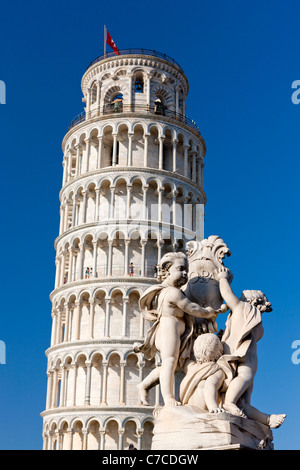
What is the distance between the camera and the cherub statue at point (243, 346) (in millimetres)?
6941

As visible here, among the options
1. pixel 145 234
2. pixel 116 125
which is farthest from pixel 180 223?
pixel 116 125

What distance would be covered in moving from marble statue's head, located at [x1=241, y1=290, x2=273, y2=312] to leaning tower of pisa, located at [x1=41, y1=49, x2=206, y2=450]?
117 ft

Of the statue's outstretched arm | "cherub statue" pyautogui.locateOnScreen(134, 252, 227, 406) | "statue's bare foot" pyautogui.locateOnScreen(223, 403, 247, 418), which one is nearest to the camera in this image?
"statue's bare foot" pyautogui.locateOnScreen(223, 403, 247, 418)

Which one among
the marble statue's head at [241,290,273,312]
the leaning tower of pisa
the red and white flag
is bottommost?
the marble statue's head at [241,290,273,312]

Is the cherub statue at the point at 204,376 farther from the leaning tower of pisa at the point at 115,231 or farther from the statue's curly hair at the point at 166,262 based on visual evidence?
the leaning tower of pisa at the point at 115,231

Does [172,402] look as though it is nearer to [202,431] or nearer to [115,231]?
[202,431]

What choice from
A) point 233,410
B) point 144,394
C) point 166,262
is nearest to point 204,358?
point 233,410

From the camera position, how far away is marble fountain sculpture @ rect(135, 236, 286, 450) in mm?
6488

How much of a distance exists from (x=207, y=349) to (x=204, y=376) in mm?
293

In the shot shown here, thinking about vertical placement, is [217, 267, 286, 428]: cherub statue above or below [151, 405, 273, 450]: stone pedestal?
above

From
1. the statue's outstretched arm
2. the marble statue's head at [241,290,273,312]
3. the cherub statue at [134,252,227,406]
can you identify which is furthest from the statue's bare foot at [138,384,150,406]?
the marble statue's head at [241,290,273,312]

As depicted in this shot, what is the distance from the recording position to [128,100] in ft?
169

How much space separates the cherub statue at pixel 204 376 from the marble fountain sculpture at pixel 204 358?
0.01 meters

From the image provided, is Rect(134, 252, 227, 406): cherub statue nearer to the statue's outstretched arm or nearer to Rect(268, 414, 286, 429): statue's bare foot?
the statue's outstretched arm
